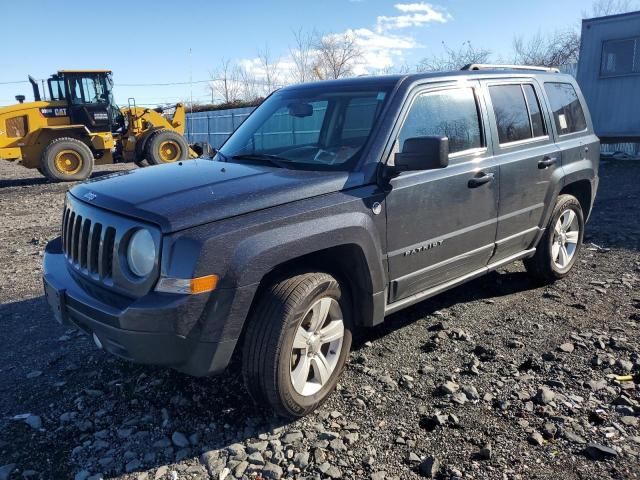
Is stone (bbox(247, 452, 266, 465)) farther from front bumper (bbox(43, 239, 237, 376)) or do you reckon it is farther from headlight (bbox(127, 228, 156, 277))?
headlight (bbox(127, 228, 156, 277))

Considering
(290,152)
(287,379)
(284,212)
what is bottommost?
(287,379)

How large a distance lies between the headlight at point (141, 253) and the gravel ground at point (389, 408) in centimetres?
99

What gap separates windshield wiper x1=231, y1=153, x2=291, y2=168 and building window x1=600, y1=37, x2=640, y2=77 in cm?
1416

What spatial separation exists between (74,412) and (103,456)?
533mm

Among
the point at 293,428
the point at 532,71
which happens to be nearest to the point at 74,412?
the point at 293,428

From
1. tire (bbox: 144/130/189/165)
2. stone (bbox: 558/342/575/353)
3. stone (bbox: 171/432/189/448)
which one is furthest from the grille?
tire (bbox: 144/130/189/165)

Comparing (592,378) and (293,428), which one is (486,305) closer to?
(592,378)

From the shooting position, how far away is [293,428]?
3.05 metres

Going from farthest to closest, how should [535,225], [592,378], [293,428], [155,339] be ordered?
1. [535,225]
2. [592,378]
3. [293,428]
4. [155,339]

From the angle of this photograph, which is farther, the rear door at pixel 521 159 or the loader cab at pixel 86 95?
the loader cab at pixel 86 95

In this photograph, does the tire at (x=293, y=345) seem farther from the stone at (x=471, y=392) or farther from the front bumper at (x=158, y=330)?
the stone at (x=471, y=392)

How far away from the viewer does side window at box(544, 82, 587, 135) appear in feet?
16.2

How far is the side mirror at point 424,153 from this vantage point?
3121 millimetres

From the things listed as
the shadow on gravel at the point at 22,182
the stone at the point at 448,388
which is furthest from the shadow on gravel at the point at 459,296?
the shadow on gravel at the point at 22,182
